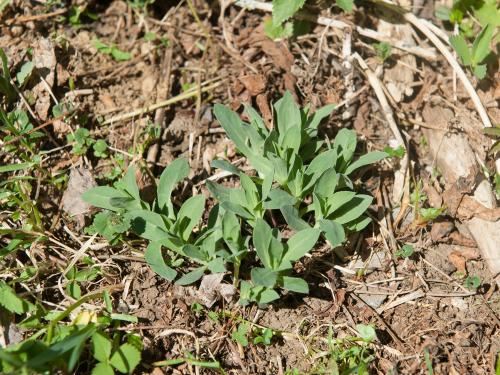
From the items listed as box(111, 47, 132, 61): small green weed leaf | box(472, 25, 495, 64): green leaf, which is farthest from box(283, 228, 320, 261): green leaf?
box(111, 47, 132, 61): small green weed leaf

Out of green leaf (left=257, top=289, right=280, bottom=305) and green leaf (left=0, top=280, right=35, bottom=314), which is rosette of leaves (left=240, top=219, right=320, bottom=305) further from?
green leaf (left=0, top=280, right=35, bottom=314)

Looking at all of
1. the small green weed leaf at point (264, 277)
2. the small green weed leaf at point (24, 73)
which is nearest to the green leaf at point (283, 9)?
the small green weed leaf at point (24, 73)

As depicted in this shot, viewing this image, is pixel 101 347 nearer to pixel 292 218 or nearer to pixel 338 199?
pixel 292 218

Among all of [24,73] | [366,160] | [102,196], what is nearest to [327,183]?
[366,160]

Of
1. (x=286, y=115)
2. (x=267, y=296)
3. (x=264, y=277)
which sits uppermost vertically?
(x=286, y=115)

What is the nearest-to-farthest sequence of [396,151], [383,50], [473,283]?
[473,283] → [396,151] → [383,50]

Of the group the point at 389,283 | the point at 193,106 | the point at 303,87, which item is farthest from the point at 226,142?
the point at 389,283
